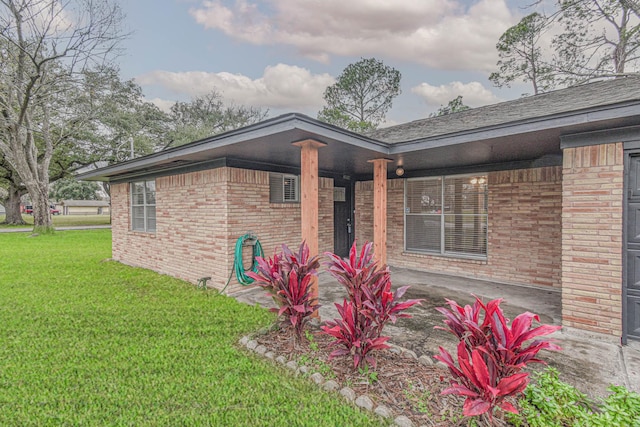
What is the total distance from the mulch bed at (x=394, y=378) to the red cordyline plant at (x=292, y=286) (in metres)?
0.26

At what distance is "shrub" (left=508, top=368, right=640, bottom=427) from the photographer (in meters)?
2.00

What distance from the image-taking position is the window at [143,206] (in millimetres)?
7648

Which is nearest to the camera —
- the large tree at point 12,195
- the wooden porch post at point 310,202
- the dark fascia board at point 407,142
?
the dark fascia board at point 407,142

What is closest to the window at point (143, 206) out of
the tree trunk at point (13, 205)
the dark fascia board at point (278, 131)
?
the dark fascia board at point (278, 131)

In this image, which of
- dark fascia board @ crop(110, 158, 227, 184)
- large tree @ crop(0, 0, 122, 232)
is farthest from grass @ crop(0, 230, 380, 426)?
large tree @ crop(0, 0, 122, 232)

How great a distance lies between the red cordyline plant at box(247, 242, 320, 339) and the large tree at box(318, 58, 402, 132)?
63.3 ft

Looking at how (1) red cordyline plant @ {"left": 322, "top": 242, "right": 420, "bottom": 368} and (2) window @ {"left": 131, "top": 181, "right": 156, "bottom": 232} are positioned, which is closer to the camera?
(1) red cordyline plant @ {"left": 322, "top": 242, "right": 420, "bottom": 368}

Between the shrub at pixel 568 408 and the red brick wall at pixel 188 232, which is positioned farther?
the red brick wall at pixel 188 232

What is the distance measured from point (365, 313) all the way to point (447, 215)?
481 cm

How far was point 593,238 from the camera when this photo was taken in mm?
3570

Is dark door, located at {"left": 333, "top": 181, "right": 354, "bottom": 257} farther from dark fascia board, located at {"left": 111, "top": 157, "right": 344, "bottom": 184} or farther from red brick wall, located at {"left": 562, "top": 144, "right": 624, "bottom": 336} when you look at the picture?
red brick wall, located at {"left": 562, "top": 144, "right": 624, "bottom": 336}

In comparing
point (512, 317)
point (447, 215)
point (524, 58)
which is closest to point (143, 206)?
point (447, 215)

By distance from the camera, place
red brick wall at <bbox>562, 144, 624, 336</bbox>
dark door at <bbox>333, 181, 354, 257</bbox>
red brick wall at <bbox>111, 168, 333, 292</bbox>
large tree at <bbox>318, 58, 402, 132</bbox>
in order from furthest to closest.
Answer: large tree at <bbox>318, 58, 402, 132</bbox> → dark door at <bbox>333, 181, 354, 257</bbox> → red brick wall at <bbox>111, 168, 333, 292</bbox> → red brick wall at <bbox>562, 144, 624, 336</bbox>

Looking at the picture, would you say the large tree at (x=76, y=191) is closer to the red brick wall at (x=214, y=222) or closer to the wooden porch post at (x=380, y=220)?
the red brick wall at (x=214, y=222)
